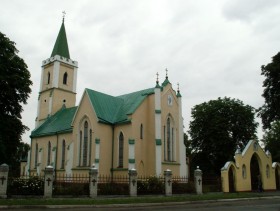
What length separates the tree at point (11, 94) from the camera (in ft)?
85.7

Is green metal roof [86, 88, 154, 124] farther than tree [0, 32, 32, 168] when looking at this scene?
Yes

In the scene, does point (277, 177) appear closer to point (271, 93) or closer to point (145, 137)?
point (271, 93)

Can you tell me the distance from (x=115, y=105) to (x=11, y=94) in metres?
11.2

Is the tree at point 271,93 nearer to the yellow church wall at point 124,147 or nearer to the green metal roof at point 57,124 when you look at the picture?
the yellow church wall at point 124,147

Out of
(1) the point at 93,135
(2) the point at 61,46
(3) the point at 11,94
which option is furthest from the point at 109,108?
(2) the point at 61,46

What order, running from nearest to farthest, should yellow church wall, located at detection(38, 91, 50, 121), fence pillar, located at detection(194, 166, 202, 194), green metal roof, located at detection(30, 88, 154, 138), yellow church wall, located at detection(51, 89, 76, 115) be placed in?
fence pillar, located at detection(194, 166, 202, 194) → green metal roof, located at detection(30, 88, 154, 138) → yellow church wall, located at detection(51, 89, 76, 115) → yellow church wall, located at detection(38, 91, 50, 121)

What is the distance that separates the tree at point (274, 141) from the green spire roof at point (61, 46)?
33620 mm

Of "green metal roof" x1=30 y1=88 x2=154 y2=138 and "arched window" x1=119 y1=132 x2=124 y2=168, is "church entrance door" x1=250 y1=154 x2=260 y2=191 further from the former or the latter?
"arched window" x1=119 y1=132 x2=124 y2=168

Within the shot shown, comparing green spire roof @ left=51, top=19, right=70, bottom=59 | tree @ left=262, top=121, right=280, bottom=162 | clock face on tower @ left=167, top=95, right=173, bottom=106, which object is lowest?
tree @ left=262, top=121, right=280, bottom=162

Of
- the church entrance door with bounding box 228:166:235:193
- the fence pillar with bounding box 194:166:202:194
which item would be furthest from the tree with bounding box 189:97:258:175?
the fence pillar with bounding box 194:166:202:194

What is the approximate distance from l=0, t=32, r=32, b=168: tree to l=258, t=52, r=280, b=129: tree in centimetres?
2384

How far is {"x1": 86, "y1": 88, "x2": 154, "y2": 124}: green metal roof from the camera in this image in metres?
31.4

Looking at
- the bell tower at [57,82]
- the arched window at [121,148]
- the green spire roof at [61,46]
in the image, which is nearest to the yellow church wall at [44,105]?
the bell tower at [57,82]

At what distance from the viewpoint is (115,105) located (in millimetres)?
34469
